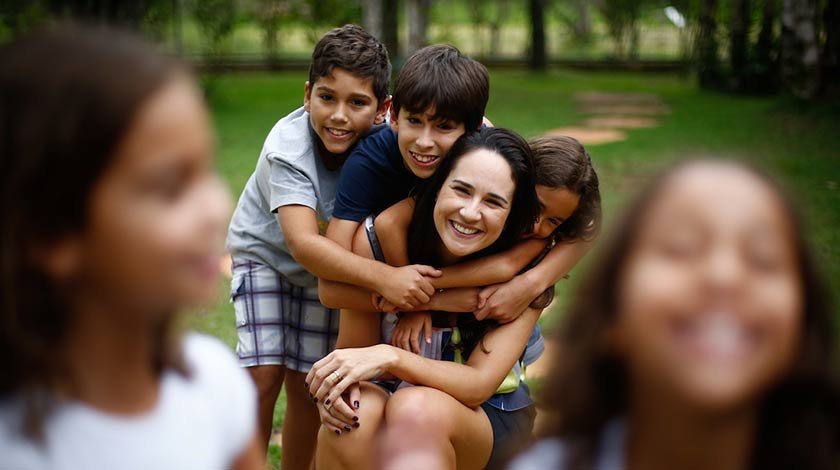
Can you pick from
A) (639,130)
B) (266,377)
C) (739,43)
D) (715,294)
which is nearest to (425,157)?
(266,377)

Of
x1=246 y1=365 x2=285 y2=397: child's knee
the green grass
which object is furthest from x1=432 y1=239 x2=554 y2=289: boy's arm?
the green grass

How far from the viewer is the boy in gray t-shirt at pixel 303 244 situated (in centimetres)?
268

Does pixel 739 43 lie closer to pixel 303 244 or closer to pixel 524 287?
pixel 524 287

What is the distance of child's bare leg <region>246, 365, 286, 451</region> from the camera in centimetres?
322

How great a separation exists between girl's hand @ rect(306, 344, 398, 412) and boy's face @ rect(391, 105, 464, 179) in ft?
1.68

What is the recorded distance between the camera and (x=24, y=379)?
4.33 ft

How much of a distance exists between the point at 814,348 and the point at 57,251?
0.99 meters

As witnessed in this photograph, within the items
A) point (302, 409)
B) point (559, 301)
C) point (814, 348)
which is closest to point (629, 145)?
point (559, 301)

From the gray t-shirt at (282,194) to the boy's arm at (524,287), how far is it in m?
0.62

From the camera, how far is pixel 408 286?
256 cm

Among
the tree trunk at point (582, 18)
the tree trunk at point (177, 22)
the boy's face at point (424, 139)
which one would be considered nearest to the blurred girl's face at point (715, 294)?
the boy's face at point (424, 139)

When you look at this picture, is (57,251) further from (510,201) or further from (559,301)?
(559,301)

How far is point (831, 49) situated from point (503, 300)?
32.9 ft

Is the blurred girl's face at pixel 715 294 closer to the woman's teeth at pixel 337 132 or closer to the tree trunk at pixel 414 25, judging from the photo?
the woman's teeth at pixel 337 132
